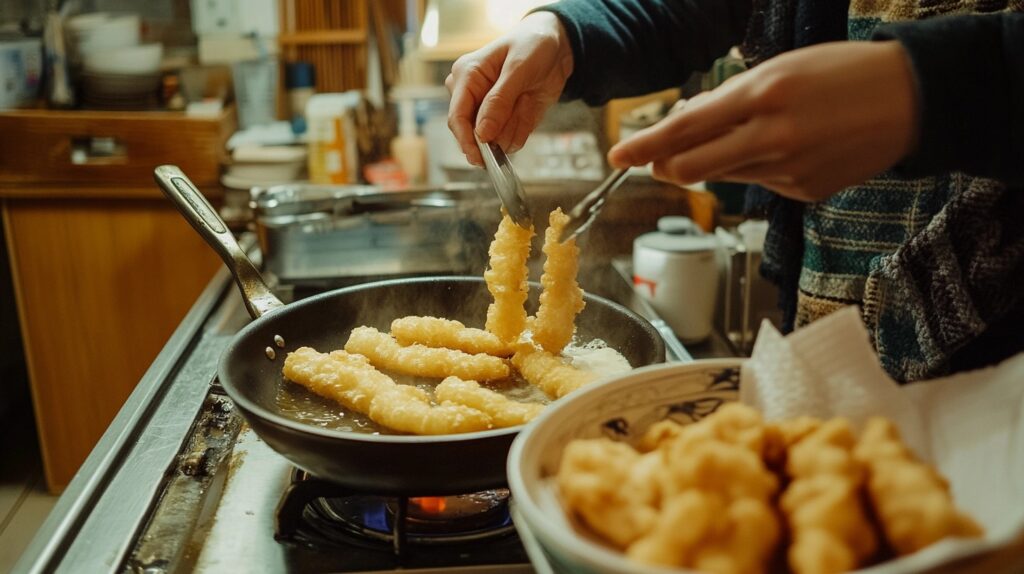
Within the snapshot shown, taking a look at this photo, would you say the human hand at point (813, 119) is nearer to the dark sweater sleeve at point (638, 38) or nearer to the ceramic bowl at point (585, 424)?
the ceramic bowl at point (585, 424)

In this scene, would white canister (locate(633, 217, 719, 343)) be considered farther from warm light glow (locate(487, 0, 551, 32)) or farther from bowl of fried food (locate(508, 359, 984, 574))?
warm light glow (locate(487, 0, 551, 32))

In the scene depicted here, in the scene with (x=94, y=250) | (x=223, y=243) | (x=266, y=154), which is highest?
(x=223, y=243)

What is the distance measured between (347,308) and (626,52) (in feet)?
2.04

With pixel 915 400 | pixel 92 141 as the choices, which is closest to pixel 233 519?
pixel 915 400

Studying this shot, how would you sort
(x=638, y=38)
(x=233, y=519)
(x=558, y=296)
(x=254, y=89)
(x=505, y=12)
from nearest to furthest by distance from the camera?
(x=233, y=519) < (x=558, y=296) < (x=638, y=38) < (x=505, y=12) < (x=254, y=89)

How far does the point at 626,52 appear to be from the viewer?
4.54 ft

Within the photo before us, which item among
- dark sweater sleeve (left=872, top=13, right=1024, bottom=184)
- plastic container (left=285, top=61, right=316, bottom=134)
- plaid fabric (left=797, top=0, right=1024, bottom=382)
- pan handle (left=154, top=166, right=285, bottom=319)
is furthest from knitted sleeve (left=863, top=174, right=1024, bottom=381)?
plastic container (left=285, top=61, right=316, bottom=134)

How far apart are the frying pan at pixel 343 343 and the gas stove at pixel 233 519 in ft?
0.20

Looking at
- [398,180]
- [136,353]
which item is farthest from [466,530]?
[136,353]

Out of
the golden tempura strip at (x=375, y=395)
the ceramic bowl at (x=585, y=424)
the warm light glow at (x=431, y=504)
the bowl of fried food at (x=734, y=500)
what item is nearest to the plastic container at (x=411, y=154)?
the golden tempura strip at (x=375, y=395)

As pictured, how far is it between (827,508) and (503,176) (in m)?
0.70

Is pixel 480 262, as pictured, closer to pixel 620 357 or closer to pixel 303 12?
pixel 620 357

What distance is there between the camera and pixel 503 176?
1173mm

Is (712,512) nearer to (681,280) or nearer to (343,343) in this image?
(343,343)
